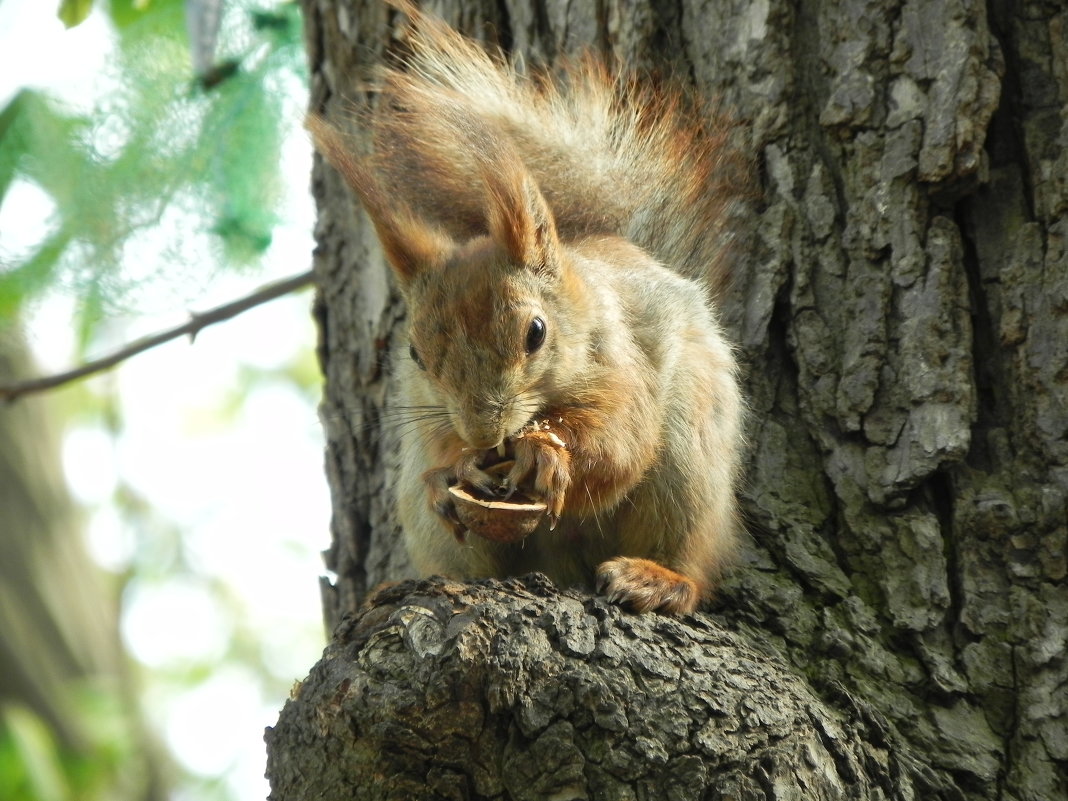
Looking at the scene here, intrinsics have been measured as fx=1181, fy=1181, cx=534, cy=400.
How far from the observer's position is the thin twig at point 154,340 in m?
2.64

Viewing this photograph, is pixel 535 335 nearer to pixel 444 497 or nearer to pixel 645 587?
pixel 444 497

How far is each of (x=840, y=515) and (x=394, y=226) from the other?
36.9 inches

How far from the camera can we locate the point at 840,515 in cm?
189

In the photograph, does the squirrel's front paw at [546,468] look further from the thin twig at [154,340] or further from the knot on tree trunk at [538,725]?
the thin twig at [154,340]

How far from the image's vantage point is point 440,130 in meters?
2.05

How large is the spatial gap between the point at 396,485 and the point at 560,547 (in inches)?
18.7

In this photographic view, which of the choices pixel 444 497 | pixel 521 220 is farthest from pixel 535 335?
pixel 444 497

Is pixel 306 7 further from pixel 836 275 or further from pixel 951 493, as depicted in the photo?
pixel 951 493

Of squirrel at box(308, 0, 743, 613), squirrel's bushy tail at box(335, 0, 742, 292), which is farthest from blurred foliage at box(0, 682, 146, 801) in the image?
squirrel's bushy tail at box(335, 0, 742, 292)

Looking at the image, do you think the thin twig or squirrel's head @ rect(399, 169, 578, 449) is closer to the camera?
squirrel's head @ rect(399, 169, 578, 449)

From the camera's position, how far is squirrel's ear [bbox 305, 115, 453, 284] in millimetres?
2055

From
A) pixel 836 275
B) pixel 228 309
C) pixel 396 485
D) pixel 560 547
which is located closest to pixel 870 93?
pixel 836 275

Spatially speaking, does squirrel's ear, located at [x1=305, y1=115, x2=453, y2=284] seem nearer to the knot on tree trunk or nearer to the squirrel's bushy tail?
the squirrel's bushy tail

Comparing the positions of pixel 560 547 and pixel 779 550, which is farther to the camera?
pixel 560 547
